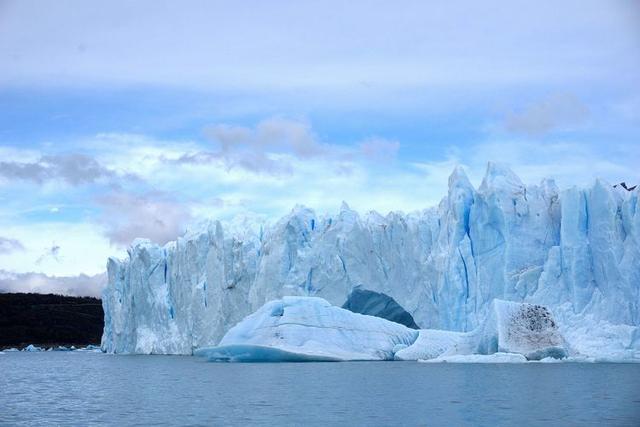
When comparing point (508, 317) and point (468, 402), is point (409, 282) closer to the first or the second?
point (508, 317)

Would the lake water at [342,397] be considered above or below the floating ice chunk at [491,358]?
below

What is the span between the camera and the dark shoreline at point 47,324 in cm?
7425

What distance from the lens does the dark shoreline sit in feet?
244

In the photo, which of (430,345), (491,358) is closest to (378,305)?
(430,345)

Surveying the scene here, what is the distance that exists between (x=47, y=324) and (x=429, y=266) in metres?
54.6

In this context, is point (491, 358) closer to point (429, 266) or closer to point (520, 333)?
point (520, 333)

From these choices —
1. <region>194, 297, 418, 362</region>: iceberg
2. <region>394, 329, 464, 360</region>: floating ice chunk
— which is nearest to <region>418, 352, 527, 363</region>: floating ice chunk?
<region>394, 329, 464, 360</region>: floating ice chunk

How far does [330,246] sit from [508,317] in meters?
10.7

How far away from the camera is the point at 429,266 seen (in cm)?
3177

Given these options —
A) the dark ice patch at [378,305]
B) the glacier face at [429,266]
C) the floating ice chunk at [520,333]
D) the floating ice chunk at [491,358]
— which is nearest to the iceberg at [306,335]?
the floating ice chunk at [491,358]

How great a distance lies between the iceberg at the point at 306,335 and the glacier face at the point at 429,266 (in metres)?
4.10

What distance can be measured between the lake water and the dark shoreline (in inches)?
2026

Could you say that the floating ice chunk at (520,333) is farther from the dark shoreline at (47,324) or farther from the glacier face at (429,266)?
the dark shoreline at (47,324)

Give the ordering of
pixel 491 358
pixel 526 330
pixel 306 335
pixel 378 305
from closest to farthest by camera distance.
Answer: pixel 491 358 < pixel 526 330 < pixel 306 335 < pixel 378 305
